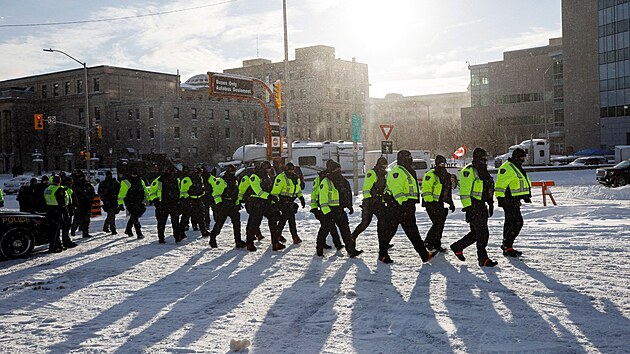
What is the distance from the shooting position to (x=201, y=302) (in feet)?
24.9

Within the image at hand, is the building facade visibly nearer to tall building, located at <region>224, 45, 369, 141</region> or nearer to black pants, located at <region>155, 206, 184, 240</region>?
tall building, located at <region>224, 45, 369, 141</region>

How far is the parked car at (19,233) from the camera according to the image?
11.6m

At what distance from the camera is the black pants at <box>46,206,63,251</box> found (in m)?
12.1

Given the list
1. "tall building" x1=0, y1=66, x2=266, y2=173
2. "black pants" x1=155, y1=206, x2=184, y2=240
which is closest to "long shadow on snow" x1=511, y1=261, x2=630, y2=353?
"black pants" x1=155, y1=206, x2=184, y2=240

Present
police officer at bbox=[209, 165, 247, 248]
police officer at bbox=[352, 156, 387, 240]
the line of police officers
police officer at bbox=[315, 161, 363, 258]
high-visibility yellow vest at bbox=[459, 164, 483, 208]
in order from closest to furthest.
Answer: high-visibility yellow vest at bbox=[459, 164, 483, 208] → the line of police officers → police officer at bbox=[352, 156, 387, 240] → police officer at bbox=[315, 161, 363, 258] → police officer at bbox=[209, 165, 247, 248]

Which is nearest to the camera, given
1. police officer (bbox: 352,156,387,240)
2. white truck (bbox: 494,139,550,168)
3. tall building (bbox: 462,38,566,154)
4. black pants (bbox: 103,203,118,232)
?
police officer (bbox: 352,156,387,240)

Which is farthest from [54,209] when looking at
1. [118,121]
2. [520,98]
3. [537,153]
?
[520,98]

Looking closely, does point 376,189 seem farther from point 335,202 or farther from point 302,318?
point 302,318

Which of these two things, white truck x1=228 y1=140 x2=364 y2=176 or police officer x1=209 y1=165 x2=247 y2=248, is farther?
white truck x1=228 y1=140 x2=364 y2=176

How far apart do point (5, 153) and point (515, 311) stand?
274 feet

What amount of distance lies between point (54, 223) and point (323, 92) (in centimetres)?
8718

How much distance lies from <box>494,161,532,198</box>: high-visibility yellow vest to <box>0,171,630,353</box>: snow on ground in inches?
42.4

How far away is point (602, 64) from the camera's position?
6750 cm

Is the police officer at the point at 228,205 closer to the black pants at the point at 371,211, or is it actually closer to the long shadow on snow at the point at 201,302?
the long shadow on snow at the point at 201,302
